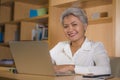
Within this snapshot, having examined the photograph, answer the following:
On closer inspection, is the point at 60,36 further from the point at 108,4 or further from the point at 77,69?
the point at 77,69

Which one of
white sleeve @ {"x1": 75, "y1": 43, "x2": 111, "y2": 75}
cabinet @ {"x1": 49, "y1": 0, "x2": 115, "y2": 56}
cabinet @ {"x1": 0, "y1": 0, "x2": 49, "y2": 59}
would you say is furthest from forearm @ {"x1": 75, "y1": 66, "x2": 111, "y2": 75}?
cabinet @ {"x1": 0, "y1": 0, "x2": 49, "y2": 59}

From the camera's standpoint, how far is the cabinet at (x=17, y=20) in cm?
396

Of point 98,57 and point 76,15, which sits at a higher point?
point 76,15

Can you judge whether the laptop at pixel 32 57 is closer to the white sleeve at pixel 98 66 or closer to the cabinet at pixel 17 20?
the white sleeve at pixel 98 66

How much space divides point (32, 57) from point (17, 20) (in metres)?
2.71

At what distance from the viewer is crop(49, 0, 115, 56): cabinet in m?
2.98

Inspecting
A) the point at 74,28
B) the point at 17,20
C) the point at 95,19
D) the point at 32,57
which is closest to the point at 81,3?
the point at 95,19

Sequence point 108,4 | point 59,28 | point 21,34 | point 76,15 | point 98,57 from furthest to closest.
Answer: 1. point 21,34
2. point 59,28
3. point 108,4
4. point 76,15
5. point 98,57

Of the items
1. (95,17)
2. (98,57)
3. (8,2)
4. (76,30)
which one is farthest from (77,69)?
(8,2)

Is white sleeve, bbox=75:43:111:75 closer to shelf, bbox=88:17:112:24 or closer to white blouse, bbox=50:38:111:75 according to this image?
white blouse, bbox=50:38:111:75

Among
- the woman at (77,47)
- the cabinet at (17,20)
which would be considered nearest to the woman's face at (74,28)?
the woman at (77,47)

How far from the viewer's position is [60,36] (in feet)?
11.5

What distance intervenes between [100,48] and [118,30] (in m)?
0.69

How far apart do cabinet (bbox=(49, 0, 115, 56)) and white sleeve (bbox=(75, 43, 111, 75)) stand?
2.88ft
